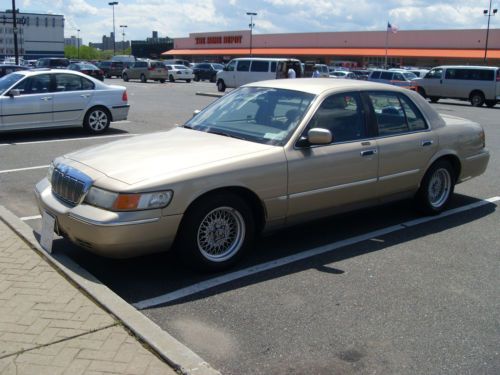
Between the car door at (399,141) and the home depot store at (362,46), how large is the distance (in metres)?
54.8

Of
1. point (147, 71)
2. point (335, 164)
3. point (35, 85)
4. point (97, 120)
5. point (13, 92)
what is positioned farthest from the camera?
point (147, 71)

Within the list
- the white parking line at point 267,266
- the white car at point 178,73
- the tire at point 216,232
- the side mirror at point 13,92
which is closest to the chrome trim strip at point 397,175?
the white parking line at point 267,266

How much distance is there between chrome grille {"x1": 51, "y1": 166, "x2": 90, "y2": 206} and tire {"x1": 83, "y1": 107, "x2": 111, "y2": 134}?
807 cm

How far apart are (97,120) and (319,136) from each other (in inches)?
352

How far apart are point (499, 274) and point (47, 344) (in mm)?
3737

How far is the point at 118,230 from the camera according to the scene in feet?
14.1

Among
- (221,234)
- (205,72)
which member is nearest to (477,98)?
(221,234)

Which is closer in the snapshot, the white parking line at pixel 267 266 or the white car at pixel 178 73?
the white parking line at pixel 267 266

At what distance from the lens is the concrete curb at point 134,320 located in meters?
3.29

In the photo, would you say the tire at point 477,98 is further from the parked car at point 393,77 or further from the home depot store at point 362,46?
the home depot store at point 362,46

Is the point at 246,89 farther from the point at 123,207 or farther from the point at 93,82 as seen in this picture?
the point at 93,82

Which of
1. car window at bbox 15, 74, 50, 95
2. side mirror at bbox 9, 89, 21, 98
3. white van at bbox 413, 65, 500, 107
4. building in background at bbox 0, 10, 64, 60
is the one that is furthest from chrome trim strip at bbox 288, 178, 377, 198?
building in background at bbox 0, 10, 64, 60

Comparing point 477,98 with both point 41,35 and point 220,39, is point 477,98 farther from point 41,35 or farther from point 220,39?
point 41,35

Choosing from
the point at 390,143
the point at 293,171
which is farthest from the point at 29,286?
the point at 390,143
